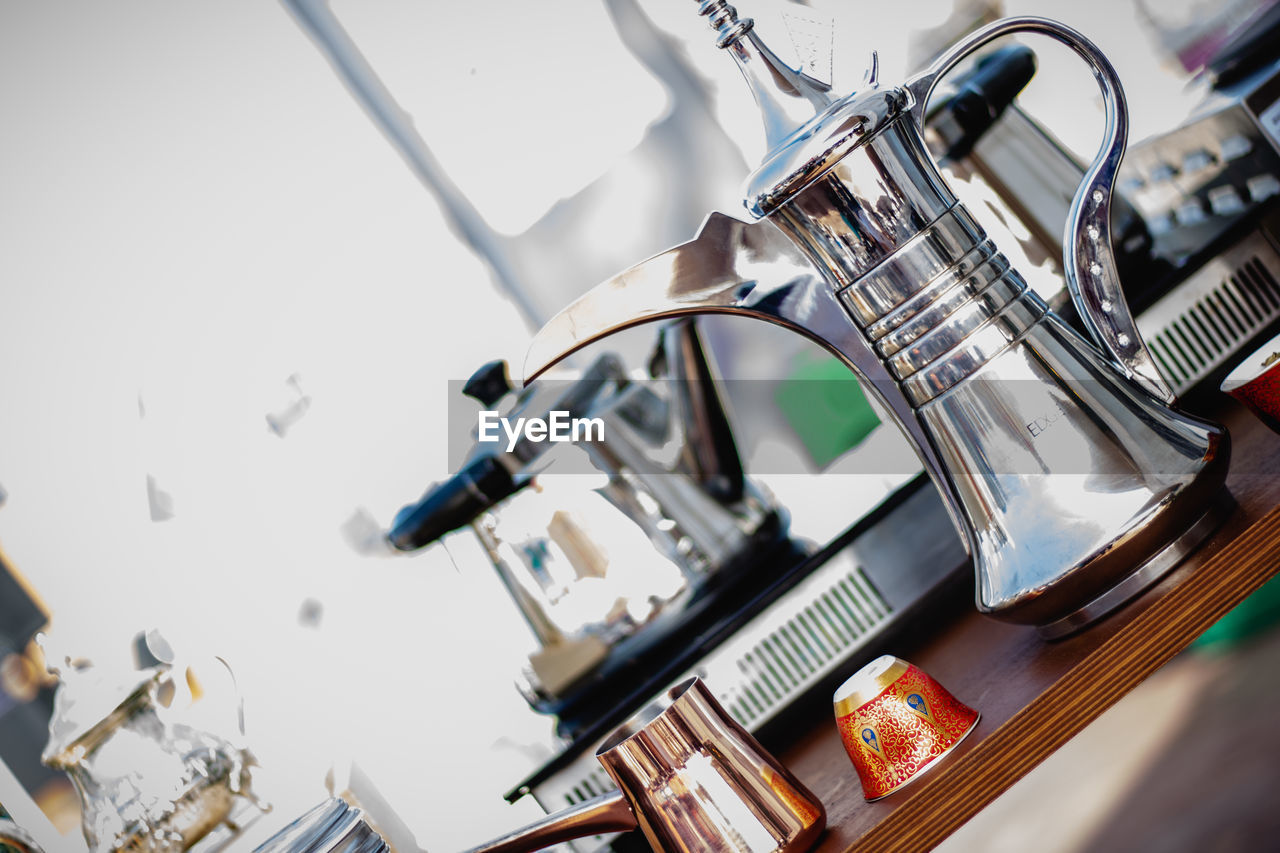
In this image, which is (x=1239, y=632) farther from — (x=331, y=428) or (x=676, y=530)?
(x=331, y=428)

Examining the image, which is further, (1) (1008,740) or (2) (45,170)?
(2) (45,170)

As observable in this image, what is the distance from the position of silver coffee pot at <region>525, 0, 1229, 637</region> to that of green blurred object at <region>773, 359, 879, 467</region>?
0.17 metres

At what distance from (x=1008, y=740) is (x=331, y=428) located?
446 millimetres

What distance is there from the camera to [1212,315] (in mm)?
628

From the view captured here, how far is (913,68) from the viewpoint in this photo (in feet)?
2.22

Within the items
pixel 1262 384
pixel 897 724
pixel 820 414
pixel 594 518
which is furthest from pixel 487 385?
pixel 1262 384

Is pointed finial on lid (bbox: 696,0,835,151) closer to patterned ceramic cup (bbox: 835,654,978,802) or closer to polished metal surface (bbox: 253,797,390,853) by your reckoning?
patterned ceramic cup (bbox: 835,654,978,802)

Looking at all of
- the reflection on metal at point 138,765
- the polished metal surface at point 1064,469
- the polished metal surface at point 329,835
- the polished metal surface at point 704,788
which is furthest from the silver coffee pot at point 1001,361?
the reflection on metal at point 138,765

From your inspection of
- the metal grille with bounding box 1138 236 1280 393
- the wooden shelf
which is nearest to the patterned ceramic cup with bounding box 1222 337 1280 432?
the wooden shelf

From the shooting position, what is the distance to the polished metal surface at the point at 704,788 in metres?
0.41

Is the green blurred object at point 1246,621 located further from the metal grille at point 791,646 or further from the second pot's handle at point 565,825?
the second pot's handle at point 565,825

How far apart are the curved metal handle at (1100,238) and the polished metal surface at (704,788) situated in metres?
0.27

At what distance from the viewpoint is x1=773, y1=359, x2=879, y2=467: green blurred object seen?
63cm

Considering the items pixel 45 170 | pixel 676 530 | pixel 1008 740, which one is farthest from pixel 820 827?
pixel 45 170
